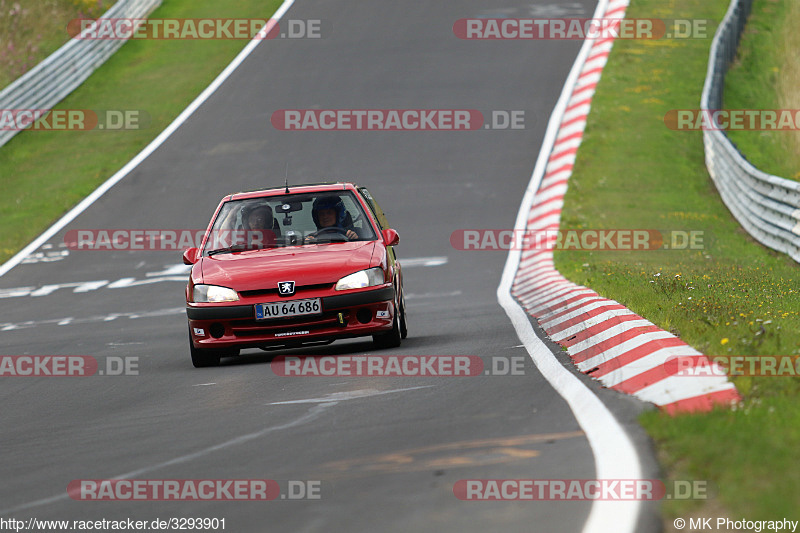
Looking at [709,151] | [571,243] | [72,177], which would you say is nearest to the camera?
[571,243]

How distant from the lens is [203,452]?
21.9 feet

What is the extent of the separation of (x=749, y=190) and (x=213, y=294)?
10.7 metres

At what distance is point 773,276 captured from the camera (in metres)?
13.8

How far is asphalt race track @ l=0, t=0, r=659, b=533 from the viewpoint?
5.59 m

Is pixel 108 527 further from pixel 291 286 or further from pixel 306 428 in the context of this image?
pixel 291 286

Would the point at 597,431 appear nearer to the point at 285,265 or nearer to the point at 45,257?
the point at 285,265

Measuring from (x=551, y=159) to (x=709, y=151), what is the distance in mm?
2928

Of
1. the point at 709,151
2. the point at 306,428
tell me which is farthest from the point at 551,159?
the point at 306,428

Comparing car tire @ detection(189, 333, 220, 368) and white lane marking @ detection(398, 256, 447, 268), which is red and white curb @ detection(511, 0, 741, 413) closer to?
white lane marking @ detection(398, 256, 447, 268)

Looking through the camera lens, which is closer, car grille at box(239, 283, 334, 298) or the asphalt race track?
the asphalt race track

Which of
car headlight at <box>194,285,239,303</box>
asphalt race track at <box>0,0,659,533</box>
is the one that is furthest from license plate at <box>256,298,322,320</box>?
asphalt race track at <box>0,0,659,533</box>

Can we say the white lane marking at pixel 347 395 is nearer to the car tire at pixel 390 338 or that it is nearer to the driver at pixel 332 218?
the car tire at pixel 390 338

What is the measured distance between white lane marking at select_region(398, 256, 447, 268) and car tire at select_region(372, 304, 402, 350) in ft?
25.7

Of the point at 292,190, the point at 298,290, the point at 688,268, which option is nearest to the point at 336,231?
the point at 292,190
